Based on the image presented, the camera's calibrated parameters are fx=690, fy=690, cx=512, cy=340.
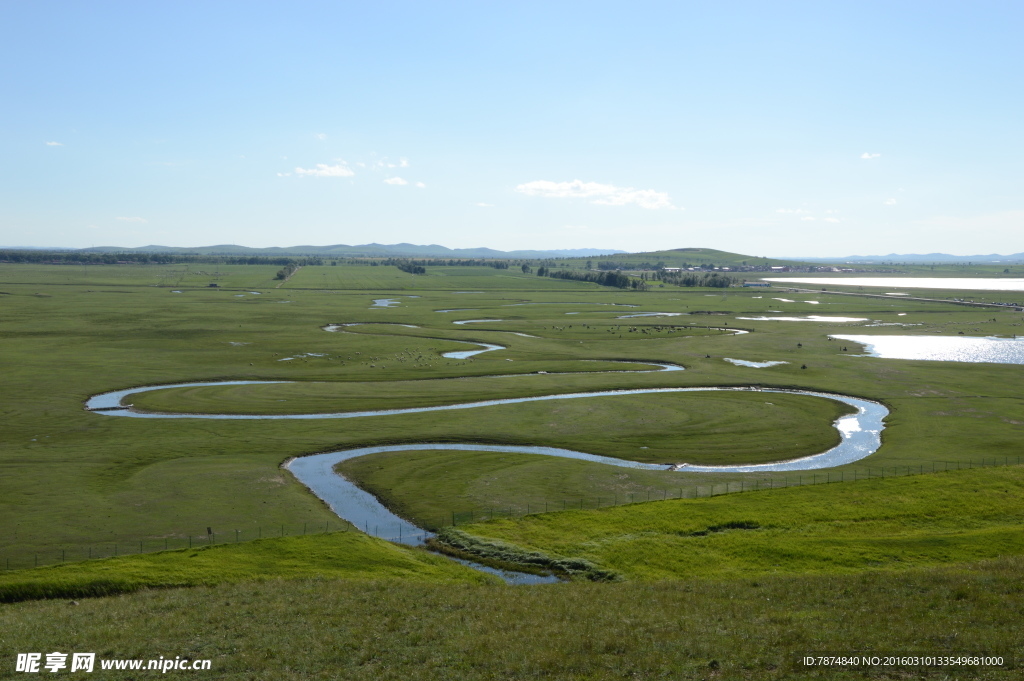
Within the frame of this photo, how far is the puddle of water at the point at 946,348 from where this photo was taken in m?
112

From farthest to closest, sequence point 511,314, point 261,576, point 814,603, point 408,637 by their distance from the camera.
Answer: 1. point 511,314
2. point 261,576
3. point 814,603
4. point 408,637

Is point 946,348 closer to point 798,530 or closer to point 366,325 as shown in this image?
point 798,530

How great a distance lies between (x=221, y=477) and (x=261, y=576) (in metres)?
18.0

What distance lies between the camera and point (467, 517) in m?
47.6

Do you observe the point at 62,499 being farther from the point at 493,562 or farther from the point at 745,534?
the point at 745,534

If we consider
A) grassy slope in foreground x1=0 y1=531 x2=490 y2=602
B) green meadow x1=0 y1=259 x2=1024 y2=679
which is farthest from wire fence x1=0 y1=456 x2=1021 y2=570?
grassy slope in foreground x1=0 y1=531 x2=490 y2=602

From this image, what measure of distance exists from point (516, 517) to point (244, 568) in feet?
58.0

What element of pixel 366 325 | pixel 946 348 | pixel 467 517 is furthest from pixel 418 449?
pixel 946 348

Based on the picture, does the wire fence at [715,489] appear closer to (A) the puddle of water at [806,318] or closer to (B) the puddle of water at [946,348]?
(B) the puddle of water at [946,348]

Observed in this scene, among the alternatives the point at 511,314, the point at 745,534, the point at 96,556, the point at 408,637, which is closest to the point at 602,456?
the point at 745,534

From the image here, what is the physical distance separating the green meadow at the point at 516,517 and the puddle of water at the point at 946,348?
10.5m

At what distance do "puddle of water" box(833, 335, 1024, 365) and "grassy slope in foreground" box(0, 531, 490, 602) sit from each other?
9914cm

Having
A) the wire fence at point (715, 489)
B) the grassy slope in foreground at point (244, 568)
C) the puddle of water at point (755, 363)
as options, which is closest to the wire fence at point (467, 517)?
the wire fence at point (715, 489)

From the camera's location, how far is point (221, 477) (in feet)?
176
